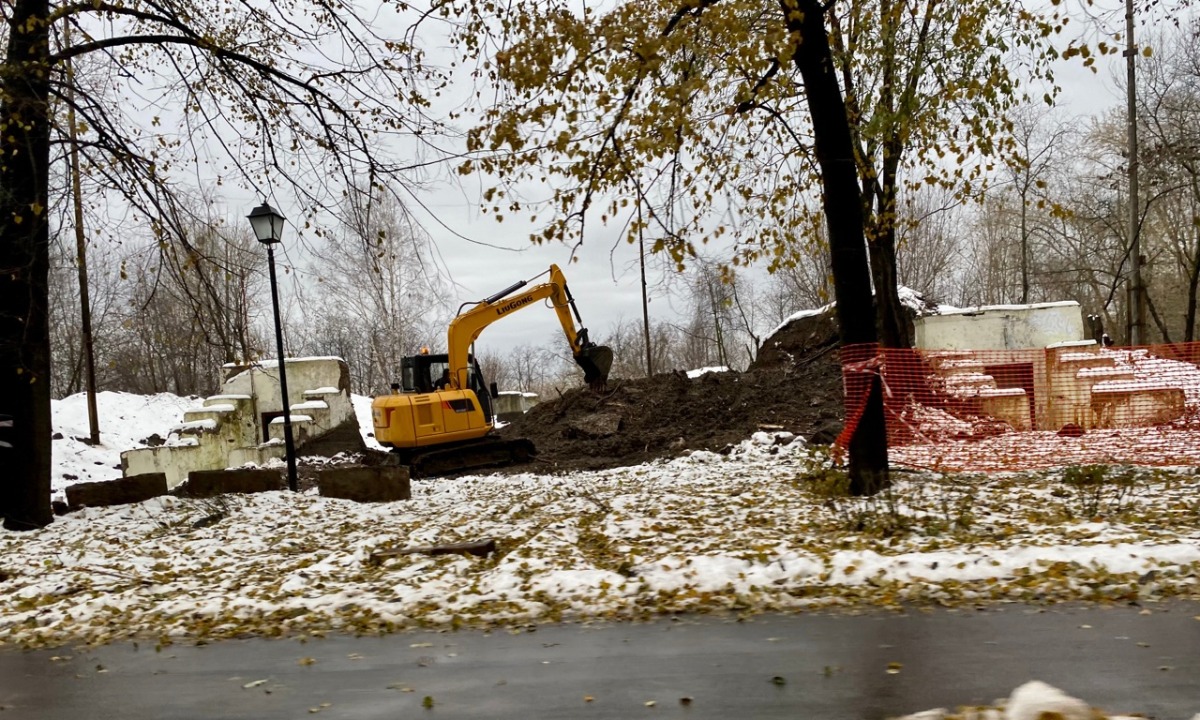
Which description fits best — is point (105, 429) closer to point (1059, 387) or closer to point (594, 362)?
point (594, 362)

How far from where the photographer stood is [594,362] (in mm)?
19422

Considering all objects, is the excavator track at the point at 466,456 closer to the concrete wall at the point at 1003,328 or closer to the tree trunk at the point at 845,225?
the concrete wall at the point at 1003,328

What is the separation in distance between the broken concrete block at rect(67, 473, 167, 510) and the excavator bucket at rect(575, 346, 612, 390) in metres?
9.05

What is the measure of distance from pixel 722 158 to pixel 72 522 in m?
8.68

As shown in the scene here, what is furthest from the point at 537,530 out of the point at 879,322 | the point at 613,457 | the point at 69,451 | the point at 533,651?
the point at 69,451

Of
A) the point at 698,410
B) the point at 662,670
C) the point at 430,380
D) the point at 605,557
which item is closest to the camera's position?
the point at 662,670

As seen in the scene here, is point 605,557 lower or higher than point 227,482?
lower

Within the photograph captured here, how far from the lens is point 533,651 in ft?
17.1

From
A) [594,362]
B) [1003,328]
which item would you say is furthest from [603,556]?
[1003,328]

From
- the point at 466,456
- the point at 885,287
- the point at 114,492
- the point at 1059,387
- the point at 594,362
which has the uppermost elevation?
the point at 885,287

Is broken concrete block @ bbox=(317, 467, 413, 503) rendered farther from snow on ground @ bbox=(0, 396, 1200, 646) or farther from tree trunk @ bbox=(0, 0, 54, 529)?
tree trunk @ bbox=(0, 0, 54, 529)

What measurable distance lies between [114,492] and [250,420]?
11.4m

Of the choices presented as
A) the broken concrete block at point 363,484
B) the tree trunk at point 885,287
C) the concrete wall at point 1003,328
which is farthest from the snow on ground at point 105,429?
the concrete wall at point 1003,328

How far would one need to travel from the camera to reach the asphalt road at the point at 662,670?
4047mm
